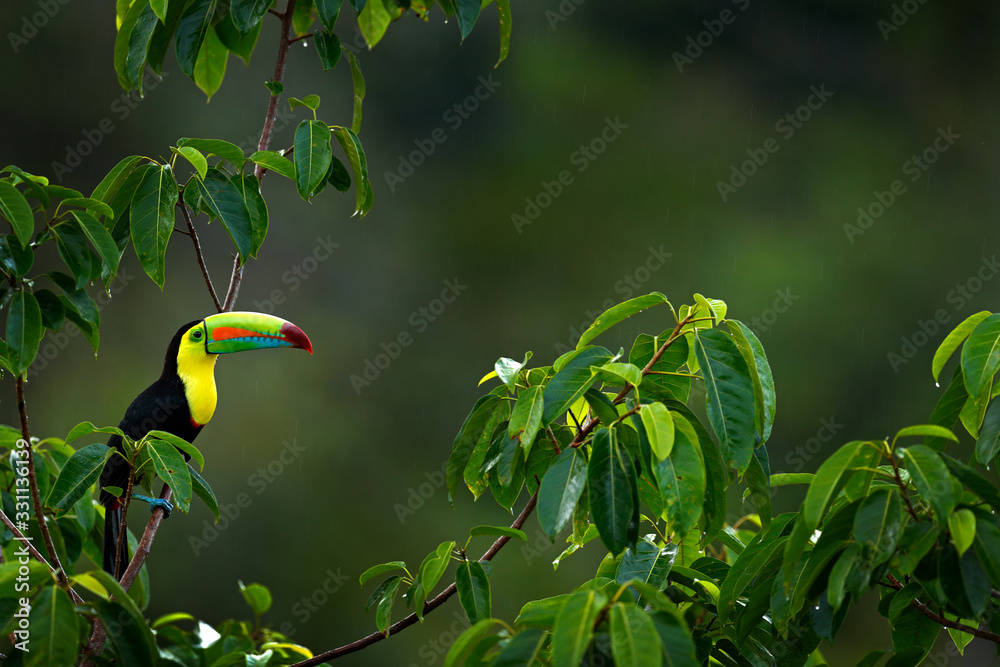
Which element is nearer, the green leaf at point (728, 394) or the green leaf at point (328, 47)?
the green leaf at point (728, 394)

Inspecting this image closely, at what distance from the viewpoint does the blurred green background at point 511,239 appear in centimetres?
661

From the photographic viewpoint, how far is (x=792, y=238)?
289 inches

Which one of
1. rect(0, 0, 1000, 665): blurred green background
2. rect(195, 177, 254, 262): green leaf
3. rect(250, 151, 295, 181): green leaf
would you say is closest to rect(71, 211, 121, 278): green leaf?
rect(195, 177, 254, 262): green leaf

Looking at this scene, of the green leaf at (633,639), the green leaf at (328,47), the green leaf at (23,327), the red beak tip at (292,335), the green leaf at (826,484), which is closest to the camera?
the green leaf at (633,639)

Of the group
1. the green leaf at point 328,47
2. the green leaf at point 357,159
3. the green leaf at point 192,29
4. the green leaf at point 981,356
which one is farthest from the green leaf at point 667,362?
the green leaf at point 192,29

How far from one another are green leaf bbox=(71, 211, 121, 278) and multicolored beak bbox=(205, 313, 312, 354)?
575mm

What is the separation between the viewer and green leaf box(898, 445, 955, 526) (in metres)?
0.95

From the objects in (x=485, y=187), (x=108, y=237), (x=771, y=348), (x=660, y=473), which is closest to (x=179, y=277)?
(x=485, y=187)

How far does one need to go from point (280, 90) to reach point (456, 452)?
28.5 inches

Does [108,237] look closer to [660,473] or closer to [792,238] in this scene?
[660,473]

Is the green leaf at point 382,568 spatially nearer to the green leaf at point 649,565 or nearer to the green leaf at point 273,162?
the green leaf at point 649,565

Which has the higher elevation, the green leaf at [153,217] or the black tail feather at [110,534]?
the green leaf at [153,217]

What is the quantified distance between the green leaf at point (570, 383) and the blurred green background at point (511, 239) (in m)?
5.15

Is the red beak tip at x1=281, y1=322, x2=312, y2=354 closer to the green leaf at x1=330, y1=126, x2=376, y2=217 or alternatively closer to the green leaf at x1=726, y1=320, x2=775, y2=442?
the green leaf at x1=330, y1=126, x2=376, y2=217
